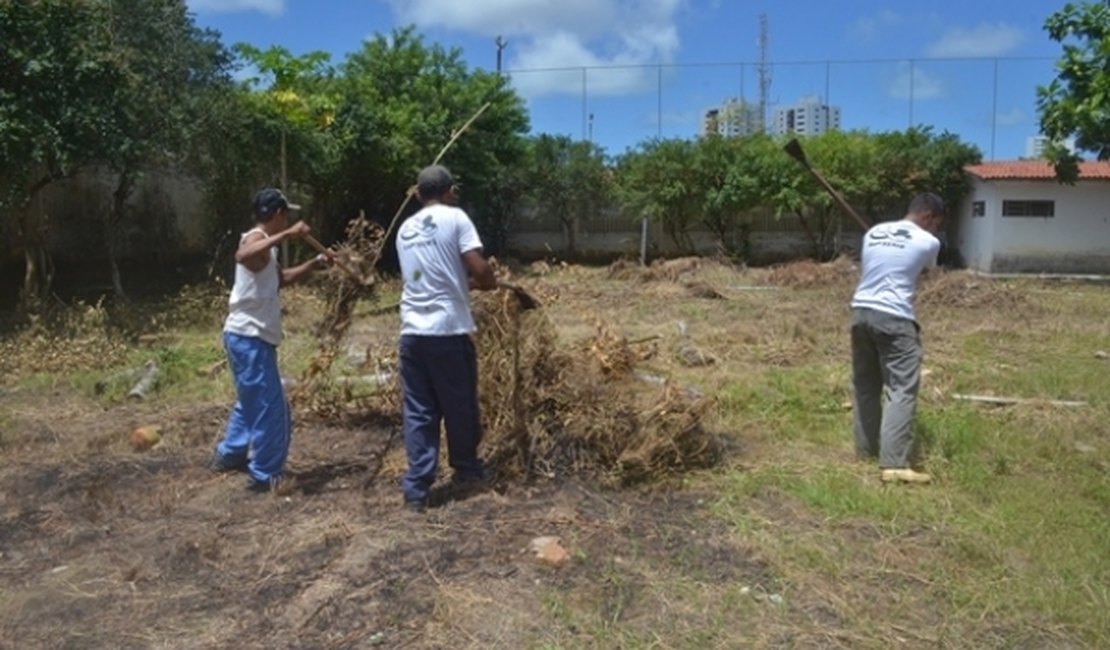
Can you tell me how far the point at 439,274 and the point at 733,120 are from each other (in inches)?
853

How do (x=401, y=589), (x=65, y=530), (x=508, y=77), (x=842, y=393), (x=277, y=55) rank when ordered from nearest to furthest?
(x=401, y=589) → (x=65, y=530) → (x=842, y=393) → (x=277, y=55) → (x=508, y=77)

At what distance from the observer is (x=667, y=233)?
76.4 feet

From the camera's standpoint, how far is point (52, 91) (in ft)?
29.3

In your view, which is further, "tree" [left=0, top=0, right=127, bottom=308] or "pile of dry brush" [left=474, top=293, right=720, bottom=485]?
"tree" [left=0, top=0, right=127, bottom=308]

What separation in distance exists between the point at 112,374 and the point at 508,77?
13.2m

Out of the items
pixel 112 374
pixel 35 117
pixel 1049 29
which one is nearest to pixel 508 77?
pixel 1049 29

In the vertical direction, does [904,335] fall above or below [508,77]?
below

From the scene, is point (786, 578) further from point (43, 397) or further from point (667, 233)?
point (667, 233)

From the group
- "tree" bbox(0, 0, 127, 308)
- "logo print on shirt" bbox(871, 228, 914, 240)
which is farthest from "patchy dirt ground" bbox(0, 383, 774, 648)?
"tree" bbox(0, 0, 127, 308)

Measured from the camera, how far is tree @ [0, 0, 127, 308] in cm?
863

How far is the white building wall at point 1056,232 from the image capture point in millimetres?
20297

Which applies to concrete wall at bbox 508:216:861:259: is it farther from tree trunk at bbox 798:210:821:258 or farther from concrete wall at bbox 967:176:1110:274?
concrete wall at bbox 967:176:1110:274

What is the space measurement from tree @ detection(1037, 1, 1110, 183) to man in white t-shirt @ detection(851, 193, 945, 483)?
10583 mm

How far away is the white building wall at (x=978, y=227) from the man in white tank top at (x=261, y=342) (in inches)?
764
